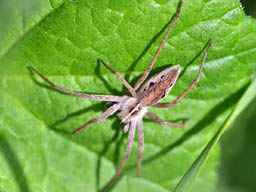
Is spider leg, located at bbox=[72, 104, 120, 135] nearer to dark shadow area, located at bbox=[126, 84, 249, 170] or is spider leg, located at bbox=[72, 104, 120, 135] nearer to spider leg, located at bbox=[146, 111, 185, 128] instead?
spider leg, located at bbox=[146, 111, 185, 128]

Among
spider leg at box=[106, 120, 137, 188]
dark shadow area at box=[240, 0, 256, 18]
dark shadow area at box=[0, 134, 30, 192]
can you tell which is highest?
dark shadow area at box=[240, 0, 256, 18]

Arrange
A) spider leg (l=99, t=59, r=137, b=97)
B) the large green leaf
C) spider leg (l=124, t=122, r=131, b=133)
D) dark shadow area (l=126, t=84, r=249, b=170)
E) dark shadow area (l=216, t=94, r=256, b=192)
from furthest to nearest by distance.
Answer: dark shadow area (l=216, t=94, r=256, b=192)
spider leg (l=124, t=122, r=131, b=133)
dark shadow area (l=126, t=84, r=249, b=170)
spider leg (l=99, t=59, r=137, b=97)
the large green leaf

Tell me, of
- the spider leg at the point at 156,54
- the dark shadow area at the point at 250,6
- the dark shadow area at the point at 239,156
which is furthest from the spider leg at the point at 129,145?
the dark shadow area at the point at 250,6

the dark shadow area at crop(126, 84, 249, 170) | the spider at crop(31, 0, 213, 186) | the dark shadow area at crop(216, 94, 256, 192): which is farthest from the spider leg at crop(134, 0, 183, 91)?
the dark shadow area at crop(216, 94, 256, 192)

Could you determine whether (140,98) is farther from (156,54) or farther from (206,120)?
(206,120)

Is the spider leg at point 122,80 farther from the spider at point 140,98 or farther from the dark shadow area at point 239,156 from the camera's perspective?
the dark shadow area at point 239,156

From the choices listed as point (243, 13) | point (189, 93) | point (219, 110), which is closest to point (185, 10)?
point (243, 13)

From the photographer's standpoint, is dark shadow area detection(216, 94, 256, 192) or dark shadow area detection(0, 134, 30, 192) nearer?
dark shadow area detection(0, 134, 30, 192)
